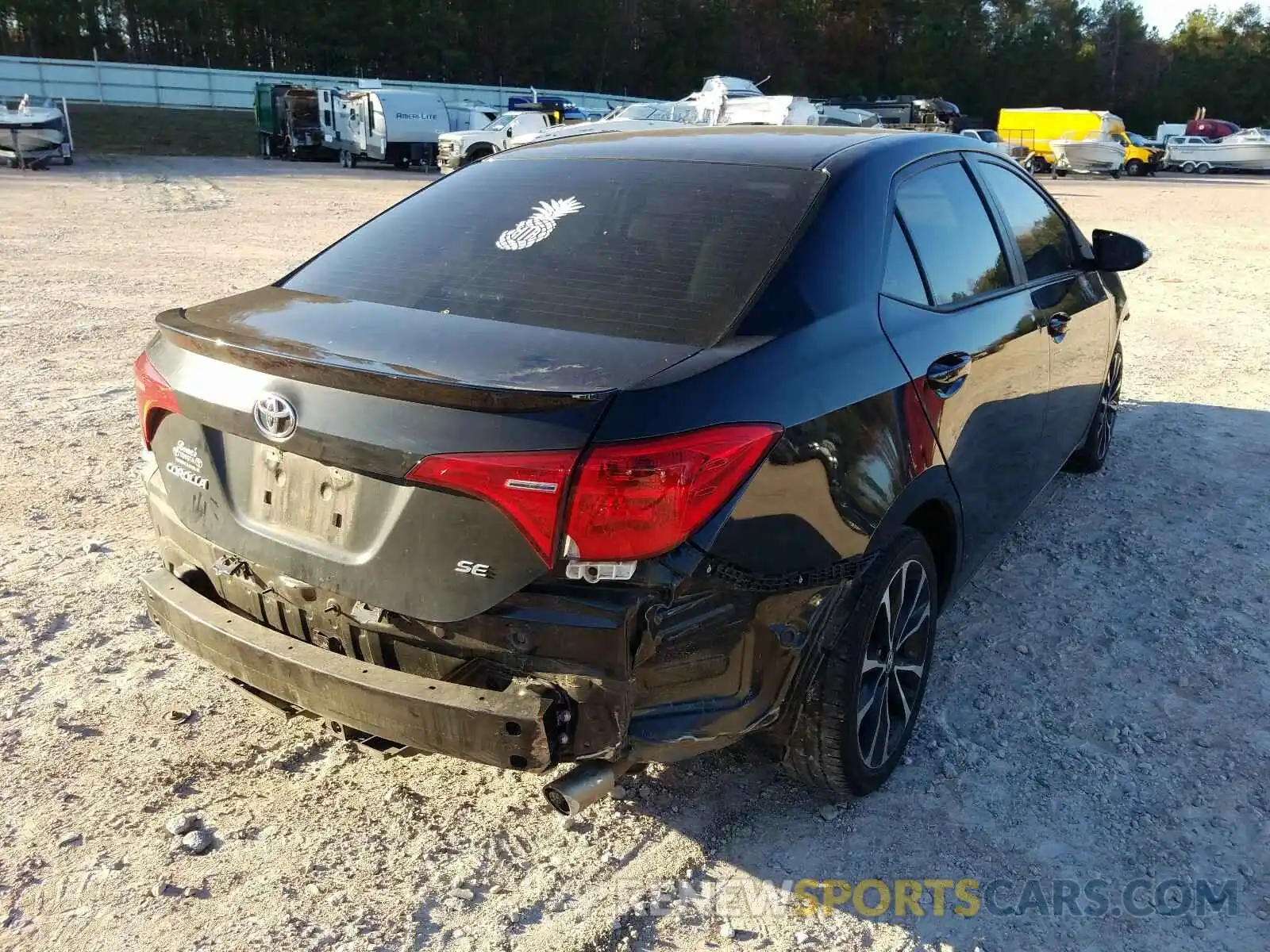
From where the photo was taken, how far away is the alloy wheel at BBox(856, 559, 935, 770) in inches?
107

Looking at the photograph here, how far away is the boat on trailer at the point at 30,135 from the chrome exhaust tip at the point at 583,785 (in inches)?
1086

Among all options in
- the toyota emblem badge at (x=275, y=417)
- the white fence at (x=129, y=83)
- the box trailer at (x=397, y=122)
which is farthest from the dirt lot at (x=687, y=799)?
the white fence at (x=129, y=83)

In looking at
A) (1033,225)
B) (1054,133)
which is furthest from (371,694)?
(1054,133)

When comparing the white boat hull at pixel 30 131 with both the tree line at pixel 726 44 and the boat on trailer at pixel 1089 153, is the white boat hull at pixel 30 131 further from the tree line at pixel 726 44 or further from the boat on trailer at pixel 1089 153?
the tree line at pixel 726 44

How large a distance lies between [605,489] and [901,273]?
135 centimetres

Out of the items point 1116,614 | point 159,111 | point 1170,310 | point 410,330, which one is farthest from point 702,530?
point 159,111

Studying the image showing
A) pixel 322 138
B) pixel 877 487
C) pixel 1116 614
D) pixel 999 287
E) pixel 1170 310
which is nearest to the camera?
pixel 877 487

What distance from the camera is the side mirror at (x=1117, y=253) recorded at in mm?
4379

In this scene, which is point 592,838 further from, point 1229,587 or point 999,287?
point 1229,587

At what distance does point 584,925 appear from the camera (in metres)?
2.38

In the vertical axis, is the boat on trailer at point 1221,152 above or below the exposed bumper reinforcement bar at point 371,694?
below

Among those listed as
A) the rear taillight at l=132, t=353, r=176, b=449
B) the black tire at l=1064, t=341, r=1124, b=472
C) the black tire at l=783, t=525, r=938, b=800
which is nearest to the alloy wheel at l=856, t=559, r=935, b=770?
the black tire at l=783, t=525, r=938, b=800

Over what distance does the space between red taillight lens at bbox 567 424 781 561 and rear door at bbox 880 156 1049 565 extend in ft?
3.00

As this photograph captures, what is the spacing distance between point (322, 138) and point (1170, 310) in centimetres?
2858
